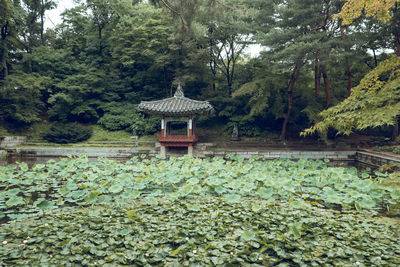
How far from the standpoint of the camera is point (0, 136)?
12273 millimetres

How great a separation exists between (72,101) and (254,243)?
15461 millimetres

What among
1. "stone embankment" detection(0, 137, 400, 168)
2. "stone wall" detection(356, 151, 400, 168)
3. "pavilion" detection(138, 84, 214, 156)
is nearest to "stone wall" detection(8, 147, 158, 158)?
"stone embankment" detection(0, 137, 400, 168)

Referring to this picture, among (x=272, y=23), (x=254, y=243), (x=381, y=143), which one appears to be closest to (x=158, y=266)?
(x=254, y=243)

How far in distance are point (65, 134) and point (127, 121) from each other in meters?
3.52

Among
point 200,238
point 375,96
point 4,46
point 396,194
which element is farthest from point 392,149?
point 4,46

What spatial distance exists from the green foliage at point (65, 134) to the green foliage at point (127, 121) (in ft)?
5.38

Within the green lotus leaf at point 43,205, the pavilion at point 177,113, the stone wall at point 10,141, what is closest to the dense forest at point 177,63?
the stone wall at point 10,141

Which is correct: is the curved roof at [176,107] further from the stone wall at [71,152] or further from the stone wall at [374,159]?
the stone wall at [374,159]

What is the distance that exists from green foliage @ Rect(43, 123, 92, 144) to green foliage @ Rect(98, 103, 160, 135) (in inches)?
64.6

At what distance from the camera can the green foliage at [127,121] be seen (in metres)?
15.0

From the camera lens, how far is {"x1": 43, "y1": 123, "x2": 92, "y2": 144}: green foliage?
516 inches

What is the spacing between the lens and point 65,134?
13195 millimetres

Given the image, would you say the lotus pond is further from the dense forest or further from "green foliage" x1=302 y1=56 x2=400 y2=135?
the dense forest

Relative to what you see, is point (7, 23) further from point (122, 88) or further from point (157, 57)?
point (157, 57)
